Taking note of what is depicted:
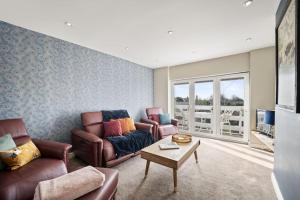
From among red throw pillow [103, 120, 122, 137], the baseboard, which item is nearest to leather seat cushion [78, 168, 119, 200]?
red throw pillow [103, 120, 122, 137]

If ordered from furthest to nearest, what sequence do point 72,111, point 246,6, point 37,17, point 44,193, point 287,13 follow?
point 72,111, point 37,17, point 246,6, point 287,13, point 44,193

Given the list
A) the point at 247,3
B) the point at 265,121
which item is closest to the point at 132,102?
the point at 265,121

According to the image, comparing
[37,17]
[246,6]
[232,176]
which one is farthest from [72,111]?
[246,6]

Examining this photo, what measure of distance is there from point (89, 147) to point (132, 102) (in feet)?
7.23

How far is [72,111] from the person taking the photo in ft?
9.45

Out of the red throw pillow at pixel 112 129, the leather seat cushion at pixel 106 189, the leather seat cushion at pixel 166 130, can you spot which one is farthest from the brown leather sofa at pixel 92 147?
the leather seat cushion at pixel 166 130

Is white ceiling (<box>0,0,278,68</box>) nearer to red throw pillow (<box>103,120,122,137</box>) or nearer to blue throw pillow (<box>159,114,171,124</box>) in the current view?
red throw pillow (<box>103,120,122,137</box>)

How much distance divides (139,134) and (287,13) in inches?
109

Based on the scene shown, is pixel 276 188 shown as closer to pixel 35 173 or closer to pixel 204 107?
pixel 204 107

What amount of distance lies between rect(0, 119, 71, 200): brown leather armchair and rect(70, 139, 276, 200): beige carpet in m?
0.85

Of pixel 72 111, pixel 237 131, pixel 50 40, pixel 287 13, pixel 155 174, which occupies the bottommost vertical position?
pixel 155 174

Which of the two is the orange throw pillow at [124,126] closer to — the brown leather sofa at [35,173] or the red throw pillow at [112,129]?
the red throw pillow at [112,129]

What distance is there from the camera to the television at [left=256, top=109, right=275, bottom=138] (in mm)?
2732

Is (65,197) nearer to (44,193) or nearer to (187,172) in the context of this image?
(44,193)
